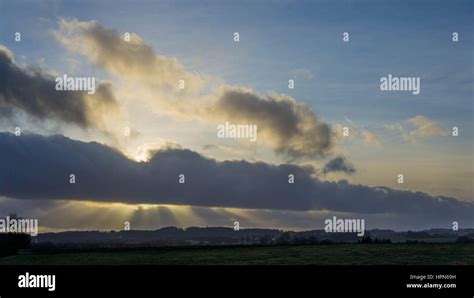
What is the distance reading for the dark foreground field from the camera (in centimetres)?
5294

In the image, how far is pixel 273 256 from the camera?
2302 inches

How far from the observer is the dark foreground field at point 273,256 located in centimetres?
5294
